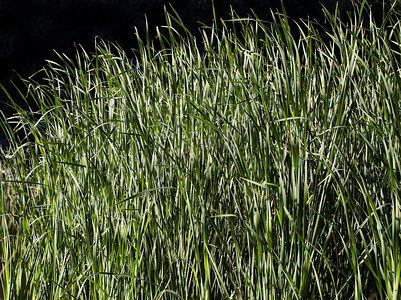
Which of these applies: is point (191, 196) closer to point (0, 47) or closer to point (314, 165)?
point (314, 165)

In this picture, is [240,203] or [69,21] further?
[69,21]

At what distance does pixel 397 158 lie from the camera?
1447 millimetres

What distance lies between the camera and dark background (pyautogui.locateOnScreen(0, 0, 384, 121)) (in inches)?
289

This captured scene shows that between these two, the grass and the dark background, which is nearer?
the grass

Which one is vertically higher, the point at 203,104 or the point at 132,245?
the point at 203,104

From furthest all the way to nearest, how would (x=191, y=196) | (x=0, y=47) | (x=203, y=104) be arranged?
(x=0, y=47) → (x=203, y=104) → (x=191, y=196)

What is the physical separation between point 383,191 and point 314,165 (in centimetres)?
25

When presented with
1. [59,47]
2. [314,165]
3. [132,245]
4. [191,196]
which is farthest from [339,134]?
[59,47]

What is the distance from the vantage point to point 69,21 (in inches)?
297

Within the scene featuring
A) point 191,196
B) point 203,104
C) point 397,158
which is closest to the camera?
point 397,158

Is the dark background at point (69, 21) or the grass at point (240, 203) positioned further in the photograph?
the dark background at point (69, 21)

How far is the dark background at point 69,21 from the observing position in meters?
7.34

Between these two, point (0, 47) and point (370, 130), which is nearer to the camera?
point (370, 130)

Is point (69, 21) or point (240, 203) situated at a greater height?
point (69, 21)
